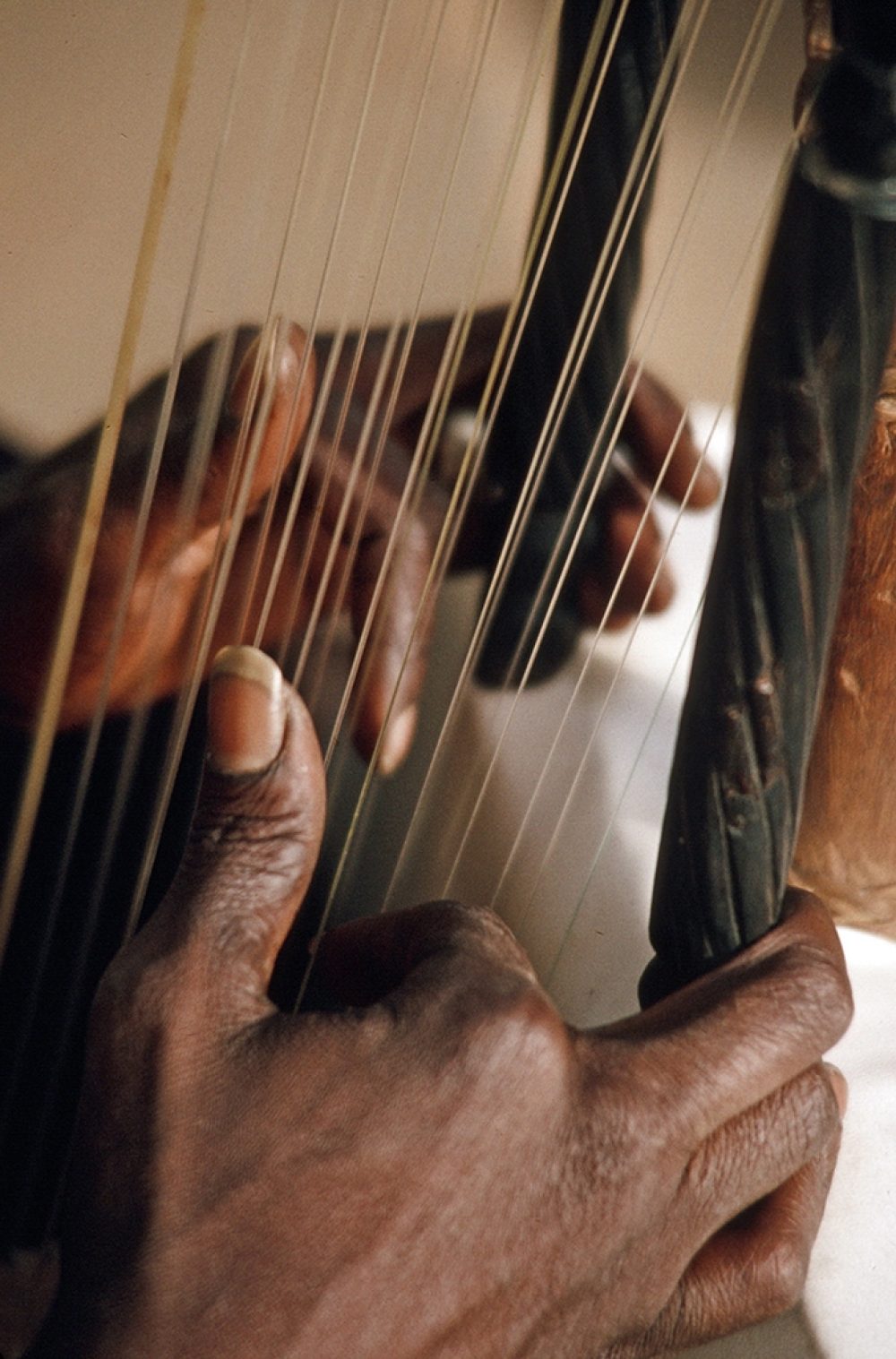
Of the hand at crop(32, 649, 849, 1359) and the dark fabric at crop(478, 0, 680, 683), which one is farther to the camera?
the dark fabric at crop(478, 0, 680, 683)

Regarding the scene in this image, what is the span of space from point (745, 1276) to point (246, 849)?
25 cm

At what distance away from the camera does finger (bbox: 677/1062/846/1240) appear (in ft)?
1.42

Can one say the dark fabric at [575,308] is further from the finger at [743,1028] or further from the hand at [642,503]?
the finger at [743,1028]

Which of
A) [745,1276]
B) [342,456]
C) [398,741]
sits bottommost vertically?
[745,1276]

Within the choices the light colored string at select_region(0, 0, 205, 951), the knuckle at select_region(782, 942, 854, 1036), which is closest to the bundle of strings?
the light colored string at select_region(0, 0, 205, 951)

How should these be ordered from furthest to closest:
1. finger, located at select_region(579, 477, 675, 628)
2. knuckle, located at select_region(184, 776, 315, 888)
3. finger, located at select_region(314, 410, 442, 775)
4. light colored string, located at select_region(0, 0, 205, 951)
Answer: finger, located at select_region(579, 477, 675, 628)
finger, located at select_region(314, 410, 442, 775)
knuckle, located at select_region(184, 776, 315, 888)
light colored string, located at select_region(0, 0, 205, 951)

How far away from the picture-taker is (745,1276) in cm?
46

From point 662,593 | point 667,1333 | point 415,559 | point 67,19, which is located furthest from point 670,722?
point 67,19

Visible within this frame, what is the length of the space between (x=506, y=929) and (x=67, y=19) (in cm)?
30

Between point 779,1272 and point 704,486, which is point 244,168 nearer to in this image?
point 704,486

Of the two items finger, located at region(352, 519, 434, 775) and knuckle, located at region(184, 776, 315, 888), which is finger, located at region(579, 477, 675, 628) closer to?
finger, located at region(352, 519, 434, 775)

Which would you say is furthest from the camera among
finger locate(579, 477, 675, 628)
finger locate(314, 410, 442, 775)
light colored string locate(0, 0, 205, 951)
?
finger locate(579, 477, 675, 628)

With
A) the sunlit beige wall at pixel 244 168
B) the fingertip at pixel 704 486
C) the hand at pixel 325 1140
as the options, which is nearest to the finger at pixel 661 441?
the fingertip at pixel 704 486

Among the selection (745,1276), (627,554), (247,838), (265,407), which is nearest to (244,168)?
(265,407)
